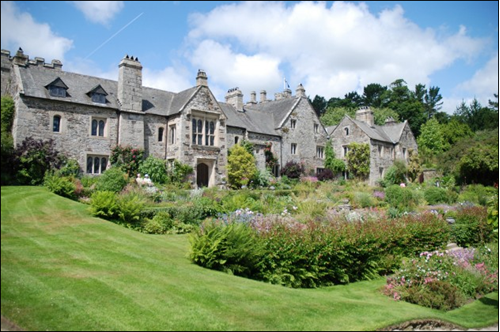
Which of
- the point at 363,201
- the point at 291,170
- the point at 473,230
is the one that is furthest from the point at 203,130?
the point at 473,230

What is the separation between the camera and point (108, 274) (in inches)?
279

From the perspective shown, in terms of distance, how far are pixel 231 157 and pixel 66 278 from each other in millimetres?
24524

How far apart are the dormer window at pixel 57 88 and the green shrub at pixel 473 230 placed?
918 inches

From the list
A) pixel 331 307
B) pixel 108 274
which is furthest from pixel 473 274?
pixel 108 274

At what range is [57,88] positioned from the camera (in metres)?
23.7

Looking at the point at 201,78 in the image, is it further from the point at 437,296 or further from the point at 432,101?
the point at 432,101

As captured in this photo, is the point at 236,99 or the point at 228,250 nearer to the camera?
the point at 228,250

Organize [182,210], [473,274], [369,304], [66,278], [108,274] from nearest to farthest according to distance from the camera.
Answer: [66,278], [108,274], [369,304], [473,274], [182,210]

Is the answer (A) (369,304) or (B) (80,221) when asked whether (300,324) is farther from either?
(B) (80,221)

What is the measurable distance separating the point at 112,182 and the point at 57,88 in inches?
337

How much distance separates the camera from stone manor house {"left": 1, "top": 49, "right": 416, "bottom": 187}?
23.4m

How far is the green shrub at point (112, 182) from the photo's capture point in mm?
19484

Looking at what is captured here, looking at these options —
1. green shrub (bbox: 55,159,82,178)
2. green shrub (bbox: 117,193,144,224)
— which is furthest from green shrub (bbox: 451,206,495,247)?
green shrub (bbox: 55,159,82,178)

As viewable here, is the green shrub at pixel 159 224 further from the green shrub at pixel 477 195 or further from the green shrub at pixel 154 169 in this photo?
the green shrub at pixel 477 195
